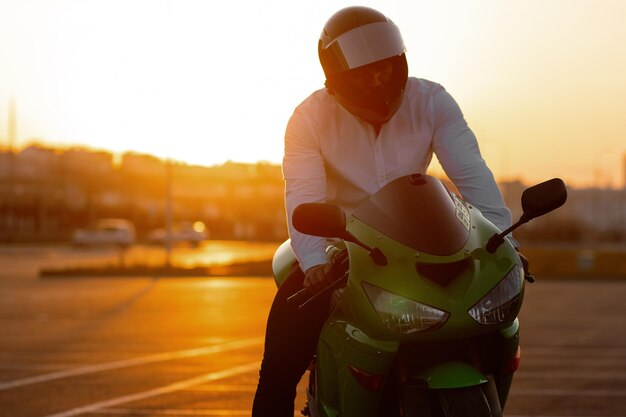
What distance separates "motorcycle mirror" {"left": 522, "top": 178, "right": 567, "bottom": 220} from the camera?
13.2 ft

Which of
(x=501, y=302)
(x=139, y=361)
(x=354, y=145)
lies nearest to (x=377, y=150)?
(x=354, y=145)

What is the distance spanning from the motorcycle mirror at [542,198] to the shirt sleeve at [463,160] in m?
0.28

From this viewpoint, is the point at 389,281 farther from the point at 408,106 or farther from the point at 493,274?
the point at 408,106

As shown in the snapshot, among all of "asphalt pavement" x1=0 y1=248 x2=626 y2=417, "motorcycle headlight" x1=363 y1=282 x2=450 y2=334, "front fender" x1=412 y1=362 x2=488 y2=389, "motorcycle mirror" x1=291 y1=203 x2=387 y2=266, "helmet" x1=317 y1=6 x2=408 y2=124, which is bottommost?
"asphalt pavement" x1=0 y1=248 x2=626 y2=417

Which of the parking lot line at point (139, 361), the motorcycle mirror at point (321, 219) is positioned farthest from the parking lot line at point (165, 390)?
the motorcycle mirror at point (321, 219)

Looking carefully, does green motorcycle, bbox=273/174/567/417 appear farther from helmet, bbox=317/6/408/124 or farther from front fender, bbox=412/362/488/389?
helmet, bbox=317/6/408/124

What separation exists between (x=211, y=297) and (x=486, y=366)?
21.4m

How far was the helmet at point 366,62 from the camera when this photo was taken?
4.34 m

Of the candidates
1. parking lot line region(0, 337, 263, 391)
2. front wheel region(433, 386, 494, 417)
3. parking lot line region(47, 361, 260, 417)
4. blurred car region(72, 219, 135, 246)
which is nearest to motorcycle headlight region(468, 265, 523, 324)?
front wheel region(433, 386, 494, 417)

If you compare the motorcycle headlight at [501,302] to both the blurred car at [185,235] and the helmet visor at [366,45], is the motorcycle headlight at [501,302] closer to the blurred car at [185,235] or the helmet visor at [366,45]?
the helmet visor at [366,45]

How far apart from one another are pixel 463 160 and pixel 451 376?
1110 millimetres

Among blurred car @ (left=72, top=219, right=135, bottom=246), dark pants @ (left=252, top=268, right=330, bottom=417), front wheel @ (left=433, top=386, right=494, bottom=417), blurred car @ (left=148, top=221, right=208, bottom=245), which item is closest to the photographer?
front wheel @ (left=433, top=386, right=494, bottom=417)

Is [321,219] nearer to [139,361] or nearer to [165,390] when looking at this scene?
[165,390]

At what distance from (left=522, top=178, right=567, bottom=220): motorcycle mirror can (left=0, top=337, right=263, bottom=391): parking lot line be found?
710cm
